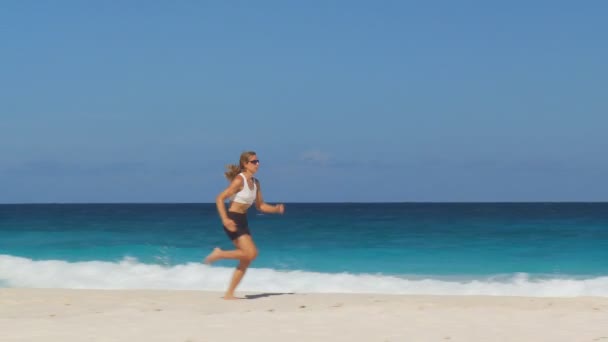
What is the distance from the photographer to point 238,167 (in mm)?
9305

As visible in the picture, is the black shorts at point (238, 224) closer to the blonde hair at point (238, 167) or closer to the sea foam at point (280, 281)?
the blonde hair at point (238, 167)

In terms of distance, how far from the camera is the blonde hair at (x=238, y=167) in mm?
9202

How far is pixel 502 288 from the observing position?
17109 millimetres

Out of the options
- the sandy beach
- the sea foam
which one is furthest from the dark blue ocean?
the sandy beach

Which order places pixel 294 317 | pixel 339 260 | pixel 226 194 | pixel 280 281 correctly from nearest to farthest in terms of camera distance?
pixel 294 317, pixel 226 194, pixel 280 281, pixel 339 260

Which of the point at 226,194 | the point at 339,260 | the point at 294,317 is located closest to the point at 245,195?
the point at 226,194

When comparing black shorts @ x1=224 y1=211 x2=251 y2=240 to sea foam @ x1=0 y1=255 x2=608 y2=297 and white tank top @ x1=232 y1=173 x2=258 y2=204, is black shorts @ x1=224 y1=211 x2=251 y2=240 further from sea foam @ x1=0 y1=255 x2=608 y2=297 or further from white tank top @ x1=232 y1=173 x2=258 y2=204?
sea foam @ x1=0 y1=255 x2=608 y2=297

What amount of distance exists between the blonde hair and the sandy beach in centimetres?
154

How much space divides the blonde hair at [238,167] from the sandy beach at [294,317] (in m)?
1.54

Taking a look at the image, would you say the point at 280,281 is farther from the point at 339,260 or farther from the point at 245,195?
the point at 245,195

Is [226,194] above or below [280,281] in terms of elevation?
below

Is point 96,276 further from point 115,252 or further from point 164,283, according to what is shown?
point 115,252

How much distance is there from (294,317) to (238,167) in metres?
1.94

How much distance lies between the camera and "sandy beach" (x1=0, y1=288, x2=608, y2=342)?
24.0 ft
